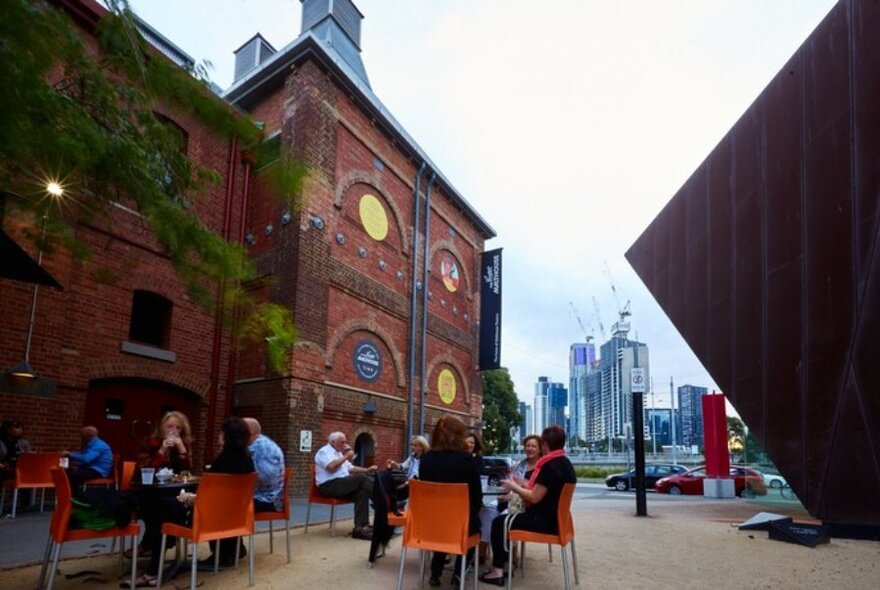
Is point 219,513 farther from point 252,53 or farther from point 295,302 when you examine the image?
point 252,53

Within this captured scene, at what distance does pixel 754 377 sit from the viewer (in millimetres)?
11102

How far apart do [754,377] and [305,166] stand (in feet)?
32.9

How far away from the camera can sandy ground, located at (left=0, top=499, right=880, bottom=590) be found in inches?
203

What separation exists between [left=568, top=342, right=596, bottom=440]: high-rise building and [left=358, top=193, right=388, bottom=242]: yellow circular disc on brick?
8938 centimetres

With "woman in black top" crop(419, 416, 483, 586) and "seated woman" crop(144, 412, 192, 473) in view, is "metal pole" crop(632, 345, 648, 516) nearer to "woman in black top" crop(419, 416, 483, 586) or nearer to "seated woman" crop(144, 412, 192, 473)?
"woman in black top" crop(419, 416, 483, 586)

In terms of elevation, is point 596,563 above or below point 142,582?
below

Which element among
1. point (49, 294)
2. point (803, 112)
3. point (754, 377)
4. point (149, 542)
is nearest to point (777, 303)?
point (754, 377)

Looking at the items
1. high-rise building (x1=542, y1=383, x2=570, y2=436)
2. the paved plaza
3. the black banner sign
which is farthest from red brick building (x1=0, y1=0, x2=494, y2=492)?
high-rise building (x1=542, y1=383, x2=570, y2=436)

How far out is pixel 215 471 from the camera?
516 cm

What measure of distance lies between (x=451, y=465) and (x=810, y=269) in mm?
8118

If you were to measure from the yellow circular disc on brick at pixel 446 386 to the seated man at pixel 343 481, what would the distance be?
37.2 ft

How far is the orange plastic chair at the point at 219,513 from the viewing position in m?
4.58

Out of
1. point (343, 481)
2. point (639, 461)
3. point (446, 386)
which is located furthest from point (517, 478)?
point (446, 386)

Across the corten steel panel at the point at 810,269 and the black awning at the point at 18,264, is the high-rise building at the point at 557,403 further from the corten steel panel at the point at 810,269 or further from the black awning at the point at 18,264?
the black awning at the point at 18,264
